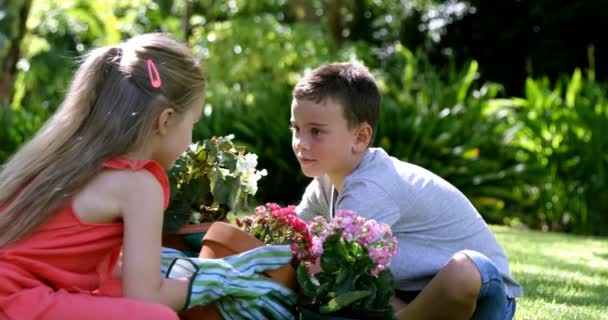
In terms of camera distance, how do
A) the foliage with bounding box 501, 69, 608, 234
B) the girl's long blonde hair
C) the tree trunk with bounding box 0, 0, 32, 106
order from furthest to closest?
the tree trunk with bounding box 0, 0, 32, 106 → the foliage with bounding box 501, 69, 608, 234 → the girl's long blonde hair

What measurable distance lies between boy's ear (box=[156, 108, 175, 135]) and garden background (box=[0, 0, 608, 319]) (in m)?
0.36

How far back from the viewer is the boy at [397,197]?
2.78m

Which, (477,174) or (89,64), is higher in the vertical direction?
(89,64)

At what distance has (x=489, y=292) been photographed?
8.98 ft

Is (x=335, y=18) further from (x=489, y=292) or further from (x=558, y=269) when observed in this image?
(x=489, y=292)

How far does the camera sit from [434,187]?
9.87 ft

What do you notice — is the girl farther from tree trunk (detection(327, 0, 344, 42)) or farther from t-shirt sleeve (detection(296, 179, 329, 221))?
tree trunk (detection(327, 0, 344, 42))

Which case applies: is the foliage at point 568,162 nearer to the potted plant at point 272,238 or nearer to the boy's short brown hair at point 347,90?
the boy's short brown hair at point 347,90

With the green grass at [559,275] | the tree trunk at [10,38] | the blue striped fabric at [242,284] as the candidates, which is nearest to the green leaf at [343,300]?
the blue striped fabric at [242,284]

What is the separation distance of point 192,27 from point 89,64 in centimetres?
1642

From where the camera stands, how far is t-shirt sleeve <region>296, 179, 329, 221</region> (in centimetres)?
325

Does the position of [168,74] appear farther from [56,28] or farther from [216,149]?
[56,28]

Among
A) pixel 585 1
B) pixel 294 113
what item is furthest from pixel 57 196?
pixel 585 1

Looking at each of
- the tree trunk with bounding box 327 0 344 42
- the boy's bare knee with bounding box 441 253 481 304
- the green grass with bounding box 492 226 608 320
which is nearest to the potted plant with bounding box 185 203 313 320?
the boy's bare knee with bounding box 441 253 481 304
